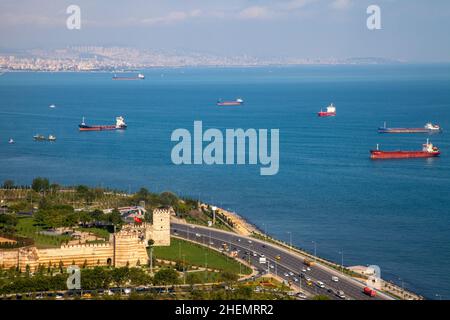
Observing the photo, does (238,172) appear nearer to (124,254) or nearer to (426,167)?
(426,167)

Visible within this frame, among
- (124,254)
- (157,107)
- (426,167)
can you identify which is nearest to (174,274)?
(124,254)

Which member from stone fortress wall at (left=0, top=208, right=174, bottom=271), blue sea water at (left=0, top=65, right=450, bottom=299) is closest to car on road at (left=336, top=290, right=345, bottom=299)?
blue sea water at (left=0, top=65, right=450, bottom=299)

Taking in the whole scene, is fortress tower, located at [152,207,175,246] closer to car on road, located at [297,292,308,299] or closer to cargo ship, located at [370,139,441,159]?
car on road, located at [297,292,308,299]

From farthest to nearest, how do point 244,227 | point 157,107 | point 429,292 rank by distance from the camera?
1. point 157,107
2. point 244,227
3. point 429,292

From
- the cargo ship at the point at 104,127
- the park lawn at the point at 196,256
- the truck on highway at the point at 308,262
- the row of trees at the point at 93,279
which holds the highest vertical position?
the cargo ship at the point at 104,127

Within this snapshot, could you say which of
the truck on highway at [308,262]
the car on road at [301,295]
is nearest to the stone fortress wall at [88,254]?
the truck on highway at [308,262]

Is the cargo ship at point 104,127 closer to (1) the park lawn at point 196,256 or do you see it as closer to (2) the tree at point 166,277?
(1) the park lawn at point 196,256

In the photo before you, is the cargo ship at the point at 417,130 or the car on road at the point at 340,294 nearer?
the car on road at the point at 340,294
